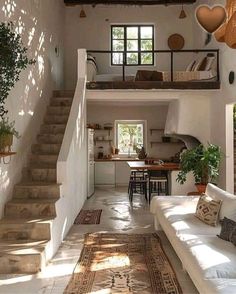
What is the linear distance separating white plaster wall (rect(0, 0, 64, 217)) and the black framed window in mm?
2311

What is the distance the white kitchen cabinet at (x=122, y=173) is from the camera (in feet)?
37.2

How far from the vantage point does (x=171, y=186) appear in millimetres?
8688

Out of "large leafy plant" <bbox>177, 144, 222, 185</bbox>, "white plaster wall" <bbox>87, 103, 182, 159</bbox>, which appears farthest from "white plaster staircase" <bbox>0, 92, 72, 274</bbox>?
"white plaster wall" <bbox>87, 103, 182, 159</bbox>

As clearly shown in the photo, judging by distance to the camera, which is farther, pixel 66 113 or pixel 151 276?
pixel 66 113

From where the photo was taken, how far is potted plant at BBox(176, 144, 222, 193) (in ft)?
24.9

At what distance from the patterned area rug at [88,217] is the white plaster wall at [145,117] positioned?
4.32m

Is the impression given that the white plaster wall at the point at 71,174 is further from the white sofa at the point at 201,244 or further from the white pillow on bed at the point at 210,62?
the white pillow on bed at the point at 210,62

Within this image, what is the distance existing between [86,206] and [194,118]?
331 cm

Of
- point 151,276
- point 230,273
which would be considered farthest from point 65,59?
point 230,273

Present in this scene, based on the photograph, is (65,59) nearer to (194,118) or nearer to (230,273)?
(194,118)

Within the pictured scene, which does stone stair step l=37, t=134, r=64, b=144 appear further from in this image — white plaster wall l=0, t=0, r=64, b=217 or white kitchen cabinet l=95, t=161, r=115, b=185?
white kitchen cabinet l=95, t=161, r=115, b=185

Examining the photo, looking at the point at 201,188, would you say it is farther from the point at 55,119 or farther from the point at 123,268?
the point at 123,268

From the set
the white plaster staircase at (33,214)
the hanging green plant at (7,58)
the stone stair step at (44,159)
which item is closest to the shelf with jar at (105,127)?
the white plaster staircase at (33,214)

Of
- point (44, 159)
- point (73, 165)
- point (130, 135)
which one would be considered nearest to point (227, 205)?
point (73, 165)
